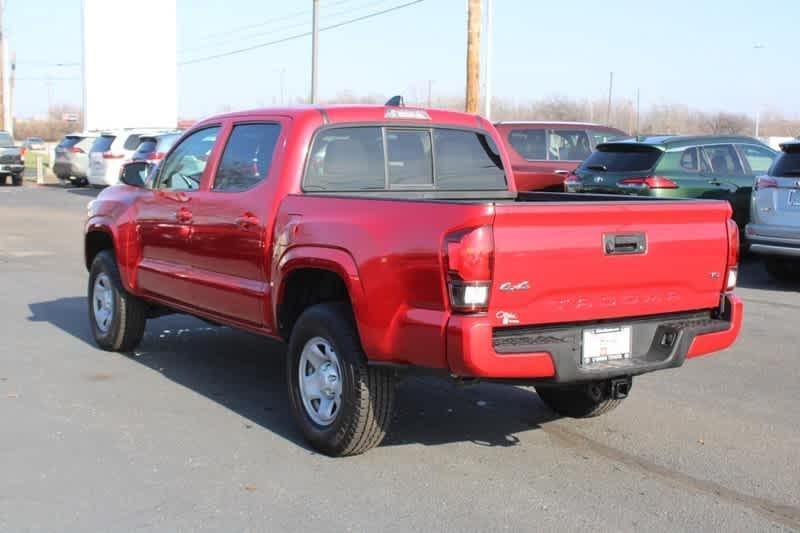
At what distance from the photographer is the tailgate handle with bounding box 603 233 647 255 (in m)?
4.93

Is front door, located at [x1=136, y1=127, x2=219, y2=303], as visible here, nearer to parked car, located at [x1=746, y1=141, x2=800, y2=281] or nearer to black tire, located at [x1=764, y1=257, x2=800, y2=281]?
parked car, located at [x1=746, y1=141, x2=800, y2=281]

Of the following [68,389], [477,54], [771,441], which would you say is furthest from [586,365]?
[477,54]

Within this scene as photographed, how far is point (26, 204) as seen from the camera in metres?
26.0

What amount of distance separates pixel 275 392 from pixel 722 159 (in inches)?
345

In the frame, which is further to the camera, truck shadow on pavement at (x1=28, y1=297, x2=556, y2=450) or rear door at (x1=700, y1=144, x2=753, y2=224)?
rear door at (x1=700, y1=144, x2=753, y2=224)

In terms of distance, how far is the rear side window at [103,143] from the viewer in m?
28.4

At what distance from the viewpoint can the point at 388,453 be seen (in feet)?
18.2

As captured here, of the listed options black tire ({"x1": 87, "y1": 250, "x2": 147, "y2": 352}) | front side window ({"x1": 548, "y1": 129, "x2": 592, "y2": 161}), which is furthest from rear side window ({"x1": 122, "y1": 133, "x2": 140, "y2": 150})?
black tire ({"x1": 87, "y1": 250, "x2": 147, "y2": 352})

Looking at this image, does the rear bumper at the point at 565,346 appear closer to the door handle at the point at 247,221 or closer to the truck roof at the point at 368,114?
the door handle at the point at 247,221

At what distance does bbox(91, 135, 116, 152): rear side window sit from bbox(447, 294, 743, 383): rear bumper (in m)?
25.0

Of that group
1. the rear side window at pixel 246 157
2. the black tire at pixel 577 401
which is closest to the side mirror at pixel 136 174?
the rear side window at pixel 246 157

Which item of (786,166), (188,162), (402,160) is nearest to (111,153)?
(786,166)

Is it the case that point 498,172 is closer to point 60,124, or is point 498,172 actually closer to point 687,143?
point 687,143

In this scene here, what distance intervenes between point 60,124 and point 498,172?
114 m
